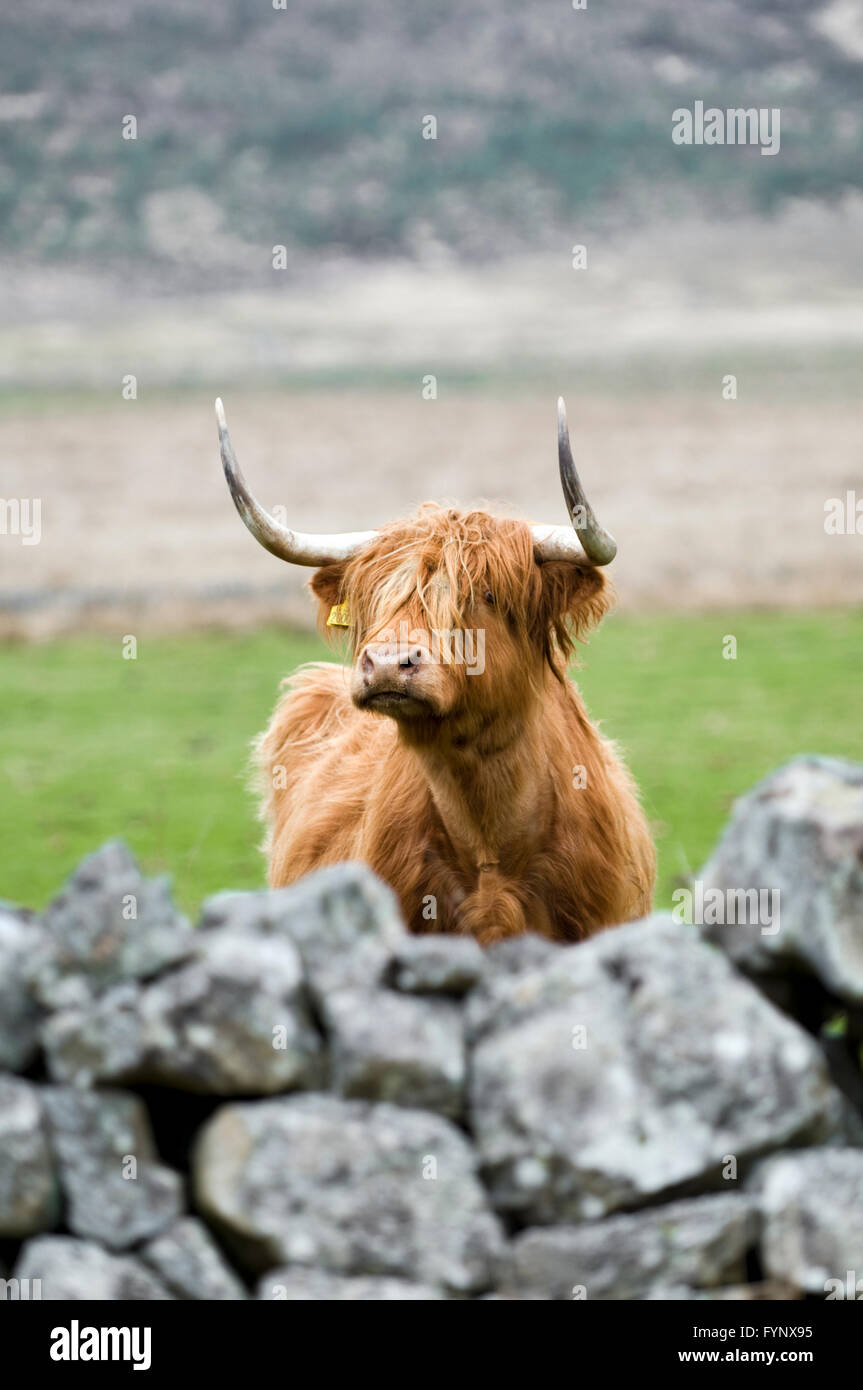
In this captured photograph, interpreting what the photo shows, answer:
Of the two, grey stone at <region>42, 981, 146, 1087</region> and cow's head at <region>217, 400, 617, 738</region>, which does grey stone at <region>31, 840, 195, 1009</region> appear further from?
cow's head at <region>217, 400, 617, 738</region>

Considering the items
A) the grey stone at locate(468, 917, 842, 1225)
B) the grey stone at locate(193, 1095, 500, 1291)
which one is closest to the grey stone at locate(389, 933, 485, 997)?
the grey stone at locate(468, 917, 842, 1225)

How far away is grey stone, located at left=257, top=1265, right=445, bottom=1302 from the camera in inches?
120

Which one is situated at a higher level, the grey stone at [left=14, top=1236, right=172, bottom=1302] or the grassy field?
the grassy field

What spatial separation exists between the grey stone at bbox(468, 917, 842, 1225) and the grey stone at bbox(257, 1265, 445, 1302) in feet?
0.88

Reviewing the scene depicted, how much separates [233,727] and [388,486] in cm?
2803

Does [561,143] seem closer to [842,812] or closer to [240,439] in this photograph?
[240,439]

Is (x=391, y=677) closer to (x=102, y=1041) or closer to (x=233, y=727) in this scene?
(x=102, y=1041)

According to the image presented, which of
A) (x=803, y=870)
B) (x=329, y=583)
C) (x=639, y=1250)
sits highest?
(x=329, y=583)

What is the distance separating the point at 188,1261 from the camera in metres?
3.06

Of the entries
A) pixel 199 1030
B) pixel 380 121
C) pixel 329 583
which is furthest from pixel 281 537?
pixel 380 121

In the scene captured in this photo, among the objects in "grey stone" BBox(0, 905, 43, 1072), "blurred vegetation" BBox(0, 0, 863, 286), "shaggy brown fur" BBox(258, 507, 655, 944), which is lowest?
"grey stone" BBox(0, 905, 43, 1072)

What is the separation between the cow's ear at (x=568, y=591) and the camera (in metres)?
5.37

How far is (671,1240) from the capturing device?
304cm

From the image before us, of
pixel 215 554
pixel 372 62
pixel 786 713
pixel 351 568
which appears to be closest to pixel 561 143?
pixel 372 62
